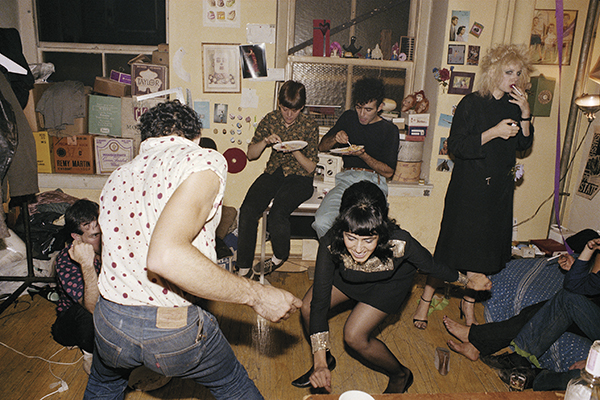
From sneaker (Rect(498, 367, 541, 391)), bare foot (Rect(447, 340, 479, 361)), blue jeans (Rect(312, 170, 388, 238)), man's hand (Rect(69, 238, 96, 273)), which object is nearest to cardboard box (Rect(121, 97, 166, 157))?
blue jeans (Rect(312, 170, 388, 238))

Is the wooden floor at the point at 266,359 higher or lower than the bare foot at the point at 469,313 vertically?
lower

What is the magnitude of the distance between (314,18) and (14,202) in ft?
9.77

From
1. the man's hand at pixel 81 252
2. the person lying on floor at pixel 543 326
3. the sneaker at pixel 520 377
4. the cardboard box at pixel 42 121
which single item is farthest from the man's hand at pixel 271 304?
the cardboard box at pixel 42 121

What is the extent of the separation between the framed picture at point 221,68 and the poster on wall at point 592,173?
10.5ft

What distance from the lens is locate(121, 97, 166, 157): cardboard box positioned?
148 inches

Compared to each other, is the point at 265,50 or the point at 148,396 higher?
the point at 265,50

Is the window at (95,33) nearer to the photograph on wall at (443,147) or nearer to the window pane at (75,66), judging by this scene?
the window pane at (75,66)

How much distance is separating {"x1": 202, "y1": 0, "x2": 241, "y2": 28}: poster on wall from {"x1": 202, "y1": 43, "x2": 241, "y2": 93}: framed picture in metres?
0.17

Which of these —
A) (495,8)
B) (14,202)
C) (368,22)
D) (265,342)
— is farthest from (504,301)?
(14,202)

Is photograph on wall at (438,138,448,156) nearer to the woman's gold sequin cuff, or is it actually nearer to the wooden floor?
the wooden floor

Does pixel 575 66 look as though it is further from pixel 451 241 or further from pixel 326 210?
pixel 326 210

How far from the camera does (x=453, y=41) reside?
12.0 feet

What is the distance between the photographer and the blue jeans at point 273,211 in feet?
10.8

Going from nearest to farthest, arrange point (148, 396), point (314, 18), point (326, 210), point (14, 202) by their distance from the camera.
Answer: point (148, 396) → point (326, 210) → point (14, 202) → point (314, 18)
